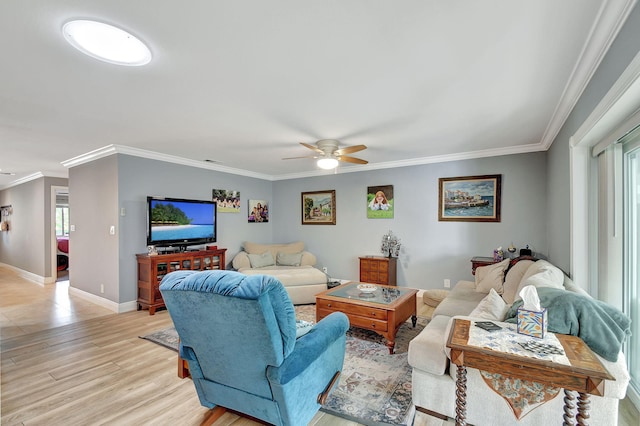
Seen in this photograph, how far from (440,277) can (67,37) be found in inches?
200

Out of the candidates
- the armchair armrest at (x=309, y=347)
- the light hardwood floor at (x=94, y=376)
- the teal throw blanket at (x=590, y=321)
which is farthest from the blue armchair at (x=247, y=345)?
the teal throw blanket at (x=590, y=321)

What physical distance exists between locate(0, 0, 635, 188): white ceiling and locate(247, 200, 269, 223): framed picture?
2.57 m

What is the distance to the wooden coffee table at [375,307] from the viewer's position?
2.95 m

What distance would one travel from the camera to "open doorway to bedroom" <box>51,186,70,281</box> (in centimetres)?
651

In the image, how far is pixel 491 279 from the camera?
3508mm

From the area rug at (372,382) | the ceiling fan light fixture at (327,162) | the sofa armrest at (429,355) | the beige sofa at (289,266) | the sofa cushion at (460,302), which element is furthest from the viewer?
the beige sofa at (289,266)

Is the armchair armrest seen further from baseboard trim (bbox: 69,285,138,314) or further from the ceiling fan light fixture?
baseboard trim (bbox: 69,285,138,314)

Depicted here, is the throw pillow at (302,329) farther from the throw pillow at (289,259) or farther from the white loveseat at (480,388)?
the throw pillow at (289,259)

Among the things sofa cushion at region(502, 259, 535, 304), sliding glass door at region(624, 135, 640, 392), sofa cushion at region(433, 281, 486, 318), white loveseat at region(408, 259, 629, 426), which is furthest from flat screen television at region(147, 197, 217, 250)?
sliding glass door at region(624, 135, 640, 392)

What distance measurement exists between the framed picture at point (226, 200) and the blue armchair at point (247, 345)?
4064 mm

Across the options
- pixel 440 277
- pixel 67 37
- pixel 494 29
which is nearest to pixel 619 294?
pixel 494 29

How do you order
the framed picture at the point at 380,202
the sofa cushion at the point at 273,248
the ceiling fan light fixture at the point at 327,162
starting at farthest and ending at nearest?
the sofa cushion at the point at 273,248, the framed picture at the point at 380,202, the ceiling fan light fixture at the point at 327,162

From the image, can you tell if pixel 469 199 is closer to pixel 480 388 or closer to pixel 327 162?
pixel 327 162

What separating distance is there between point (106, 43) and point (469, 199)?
4679 millimetres
